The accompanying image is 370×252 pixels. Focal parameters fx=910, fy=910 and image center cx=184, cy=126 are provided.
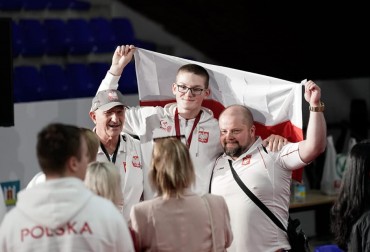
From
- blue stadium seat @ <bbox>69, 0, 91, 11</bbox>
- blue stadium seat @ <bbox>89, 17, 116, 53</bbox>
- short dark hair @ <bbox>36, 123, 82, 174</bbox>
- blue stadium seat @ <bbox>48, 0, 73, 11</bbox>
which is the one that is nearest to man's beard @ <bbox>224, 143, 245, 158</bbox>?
short dark hair @ <bbox>36, 123, 82, 174</bbox>

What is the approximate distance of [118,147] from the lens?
212 inches

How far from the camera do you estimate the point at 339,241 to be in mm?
4996

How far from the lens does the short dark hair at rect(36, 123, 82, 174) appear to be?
379 centimetres

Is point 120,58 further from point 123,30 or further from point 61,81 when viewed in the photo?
point 123,30

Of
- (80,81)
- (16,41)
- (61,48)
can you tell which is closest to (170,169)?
(80,81)

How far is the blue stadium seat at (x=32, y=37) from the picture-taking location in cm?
1011

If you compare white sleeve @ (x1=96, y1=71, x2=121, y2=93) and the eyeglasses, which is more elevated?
white sleeve @ (x1=96, y1=71, x2=121, y2=93)

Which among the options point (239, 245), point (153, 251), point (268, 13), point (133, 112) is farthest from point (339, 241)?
point (268, 13)

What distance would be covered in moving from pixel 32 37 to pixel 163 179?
6268 mm

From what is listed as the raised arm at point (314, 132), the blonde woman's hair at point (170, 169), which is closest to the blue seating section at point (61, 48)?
the raised arm at point (314, 132)

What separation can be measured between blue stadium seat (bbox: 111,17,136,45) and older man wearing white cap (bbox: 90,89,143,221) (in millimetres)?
5317

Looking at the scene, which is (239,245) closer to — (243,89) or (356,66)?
(243,89)

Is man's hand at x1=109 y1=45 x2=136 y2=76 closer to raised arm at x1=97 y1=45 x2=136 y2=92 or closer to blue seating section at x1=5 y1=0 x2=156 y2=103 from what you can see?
raised arm at x1=97 y1=45 x2=136 y2=92

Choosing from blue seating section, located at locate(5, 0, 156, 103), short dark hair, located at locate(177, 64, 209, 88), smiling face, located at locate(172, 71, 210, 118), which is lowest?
smiling face, located at locate(172, 71, 210, 118)
